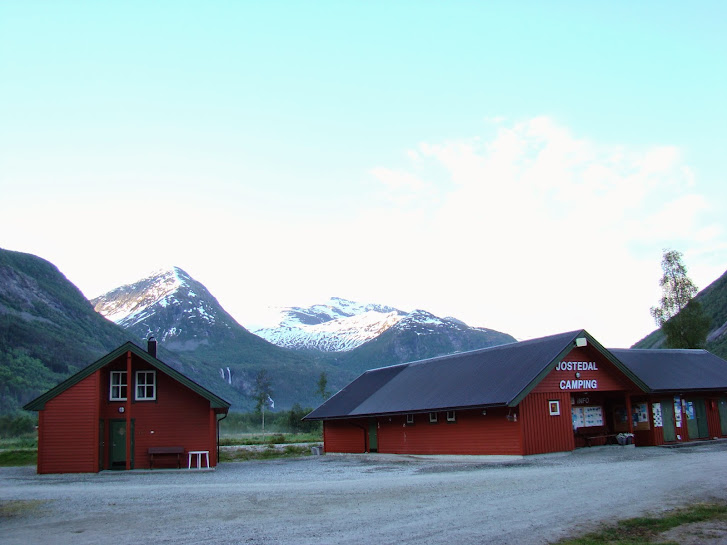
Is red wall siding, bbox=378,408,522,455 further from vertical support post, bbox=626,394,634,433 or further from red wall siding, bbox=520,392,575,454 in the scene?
vertical support post, bbox=626,394,634,433

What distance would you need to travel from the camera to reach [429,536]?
938 cm

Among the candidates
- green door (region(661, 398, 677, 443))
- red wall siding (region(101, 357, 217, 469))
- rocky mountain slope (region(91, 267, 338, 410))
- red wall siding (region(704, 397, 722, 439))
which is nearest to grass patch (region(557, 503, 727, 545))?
green door (region(661, 398, 677, 443))

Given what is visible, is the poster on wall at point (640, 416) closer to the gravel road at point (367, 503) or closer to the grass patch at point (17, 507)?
the gravel road at point (367, 503)

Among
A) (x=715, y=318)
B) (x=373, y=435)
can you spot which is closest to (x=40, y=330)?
(x=373, y=435)

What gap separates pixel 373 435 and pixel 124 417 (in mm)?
11417

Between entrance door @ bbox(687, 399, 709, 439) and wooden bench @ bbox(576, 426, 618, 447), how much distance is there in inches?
137

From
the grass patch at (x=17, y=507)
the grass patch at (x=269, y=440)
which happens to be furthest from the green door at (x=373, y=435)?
the grass patch at (x=17, y=507)

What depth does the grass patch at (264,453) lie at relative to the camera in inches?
1248

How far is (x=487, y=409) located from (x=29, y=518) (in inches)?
642

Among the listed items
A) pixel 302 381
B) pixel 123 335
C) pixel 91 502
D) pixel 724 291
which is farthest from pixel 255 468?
pixel 302 381

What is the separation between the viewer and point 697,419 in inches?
1142

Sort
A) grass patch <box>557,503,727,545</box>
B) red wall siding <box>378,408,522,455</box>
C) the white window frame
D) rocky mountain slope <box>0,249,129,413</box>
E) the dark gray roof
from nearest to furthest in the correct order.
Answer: grass patch <box>557,503,727,545</box> → red wall siding <box>378,408,522,455</box> → the white window frame → the dark gray roof → rocky mountain slope <box>0,249,129,413</box>

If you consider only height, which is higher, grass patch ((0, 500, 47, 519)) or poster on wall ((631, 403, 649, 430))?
poster on wall ((631, 403, 649, 430))

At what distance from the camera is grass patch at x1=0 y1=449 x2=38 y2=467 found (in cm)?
2978
